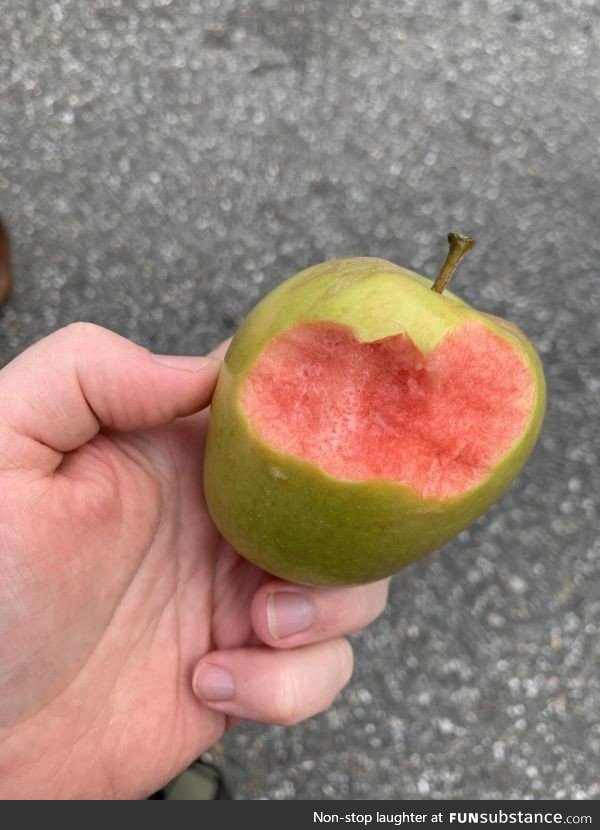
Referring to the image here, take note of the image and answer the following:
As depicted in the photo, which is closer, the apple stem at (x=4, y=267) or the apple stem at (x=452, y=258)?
the apple stem at (x=452, y=258)

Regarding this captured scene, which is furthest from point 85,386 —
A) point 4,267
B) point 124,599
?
point 4,267

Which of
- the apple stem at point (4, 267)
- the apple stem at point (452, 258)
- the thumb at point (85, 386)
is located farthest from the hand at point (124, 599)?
the apple stem at point (4, 267)

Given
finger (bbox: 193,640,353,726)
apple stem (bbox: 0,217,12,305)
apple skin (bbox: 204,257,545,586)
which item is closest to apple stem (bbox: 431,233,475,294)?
apple skin (bbox: 204,257,545,586)

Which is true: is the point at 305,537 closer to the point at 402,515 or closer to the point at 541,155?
the point at 402,515

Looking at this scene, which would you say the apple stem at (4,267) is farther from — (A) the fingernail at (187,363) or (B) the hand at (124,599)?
(A) the fingernail at (187,363)

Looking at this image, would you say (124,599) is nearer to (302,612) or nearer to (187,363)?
(302,612)

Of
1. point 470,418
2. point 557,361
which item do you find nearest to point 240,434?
point 470,418
